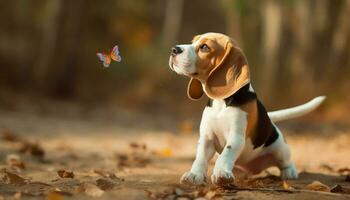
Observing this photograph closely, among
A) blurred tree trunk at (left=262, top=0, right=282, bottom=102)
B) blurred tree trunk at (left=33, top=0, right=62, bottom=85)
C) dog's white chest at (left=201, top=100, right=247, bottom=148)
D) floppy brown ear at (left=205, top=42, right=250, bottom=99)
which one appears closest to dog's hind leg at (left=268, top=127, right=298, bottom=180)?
dog's white chest at (left=201, top=100, right=247, bottom=148)

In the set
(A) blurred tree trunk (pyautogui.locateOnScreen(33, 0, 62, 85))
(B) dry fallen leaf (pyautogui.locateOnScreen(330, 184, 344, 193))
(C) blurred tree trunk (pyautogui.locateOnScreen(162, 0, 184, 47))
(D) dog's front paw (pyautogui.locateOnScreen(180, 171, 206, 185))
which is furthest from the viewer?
(C) blurred tree trunk (pyautogui.locateOnScreen(162, 0, 184, 47))

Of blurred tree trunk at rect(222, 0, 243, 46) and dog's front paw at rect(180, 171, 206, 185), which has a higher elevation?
blurred tree trunk at rect(222, 0, 243, 46)

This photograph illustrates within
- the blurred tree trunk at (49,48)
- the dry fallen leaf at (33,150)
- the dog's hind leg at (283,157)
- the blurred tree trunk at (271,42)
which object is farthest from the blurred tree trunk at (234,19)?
the dog's hind leg at (283,157)

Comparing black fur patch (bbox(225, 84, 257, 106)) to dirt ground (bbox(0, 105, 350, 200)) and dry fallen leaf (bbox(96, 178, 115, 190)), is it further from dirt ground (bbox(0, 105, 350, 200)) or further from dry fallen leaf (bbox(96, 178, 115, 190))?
dry fallen leaf (bbox(96, 178, 115, 190))

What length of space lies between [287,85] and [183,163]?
9.55 metres

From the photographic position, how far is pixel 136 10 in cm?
1920

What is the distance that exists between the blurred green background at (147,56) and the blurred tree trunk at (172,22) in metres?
0.04

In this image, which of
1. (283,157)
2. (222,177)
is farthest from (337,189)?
(222,177)

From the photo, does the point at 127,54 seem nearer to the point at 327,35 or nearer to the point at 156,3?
the point at 156,3

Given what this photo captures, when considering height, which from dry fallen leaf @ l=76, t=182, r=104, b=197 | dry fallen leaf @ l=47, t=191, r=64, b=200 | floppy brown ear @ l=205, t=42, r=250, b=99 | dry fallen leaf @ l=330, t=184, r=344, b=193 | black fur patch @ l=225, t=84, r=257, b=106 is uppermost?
floppy brown ear @ l=205, t=42, r=250, b=99

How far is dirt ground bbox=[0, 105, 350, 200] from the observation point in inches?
142

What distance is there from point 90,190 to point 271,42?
40.2 feet

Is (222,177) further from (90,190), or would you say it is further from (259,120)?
(90,190)

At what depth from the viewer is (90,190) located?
3492mm
